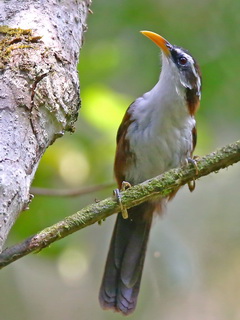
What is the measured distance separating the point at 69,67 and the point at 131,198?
563 mm

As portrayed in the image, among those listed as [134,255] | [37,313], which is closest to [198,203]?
[37,313]

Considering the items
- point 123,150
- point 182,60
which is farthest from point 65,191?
point 182,60

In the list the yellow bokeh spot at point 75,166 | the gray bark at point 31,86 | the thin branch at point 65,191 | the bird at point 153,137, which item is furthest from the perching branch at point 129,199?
the yellow bokeh spot at point 75,166

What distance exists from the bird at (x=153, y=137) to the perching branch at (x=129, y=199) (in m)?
1.44

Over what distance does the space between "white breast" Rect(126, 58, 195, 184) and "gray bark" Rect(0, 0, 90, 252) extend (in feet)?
4.23

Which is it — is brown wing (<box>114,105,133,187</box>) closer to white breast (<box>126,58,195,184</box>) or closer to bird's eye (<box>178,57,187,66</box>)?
white breast (<box>126,58,195,184</box>)

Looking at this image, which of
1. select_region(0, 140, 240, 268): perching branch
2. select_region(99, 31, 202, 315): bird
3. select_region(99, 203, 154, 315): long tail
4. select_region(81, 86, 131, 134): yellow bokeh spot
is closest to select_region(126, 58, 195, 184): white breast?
select_region(99, 31, 202, 315): bird

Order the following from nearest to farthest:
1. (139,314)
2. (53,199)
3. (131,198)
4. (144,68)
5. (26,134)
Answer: (26,134), (131,198), (53,199), (144,68), (139,314)

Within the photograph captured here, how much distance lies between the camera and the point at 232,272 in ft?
20.9

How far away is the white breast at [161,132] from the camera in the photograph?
399 centimetres

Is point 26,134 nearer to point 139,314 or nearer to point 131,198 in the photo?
point 131,198

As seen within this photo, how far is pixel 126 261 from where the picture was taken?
4266 mm

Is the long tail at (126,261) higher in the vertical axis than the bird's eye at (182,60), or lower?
lower

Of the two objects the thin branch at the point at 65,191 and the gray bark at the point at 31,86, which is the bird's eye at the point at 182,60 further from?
the gray bark at the point at 31,86
